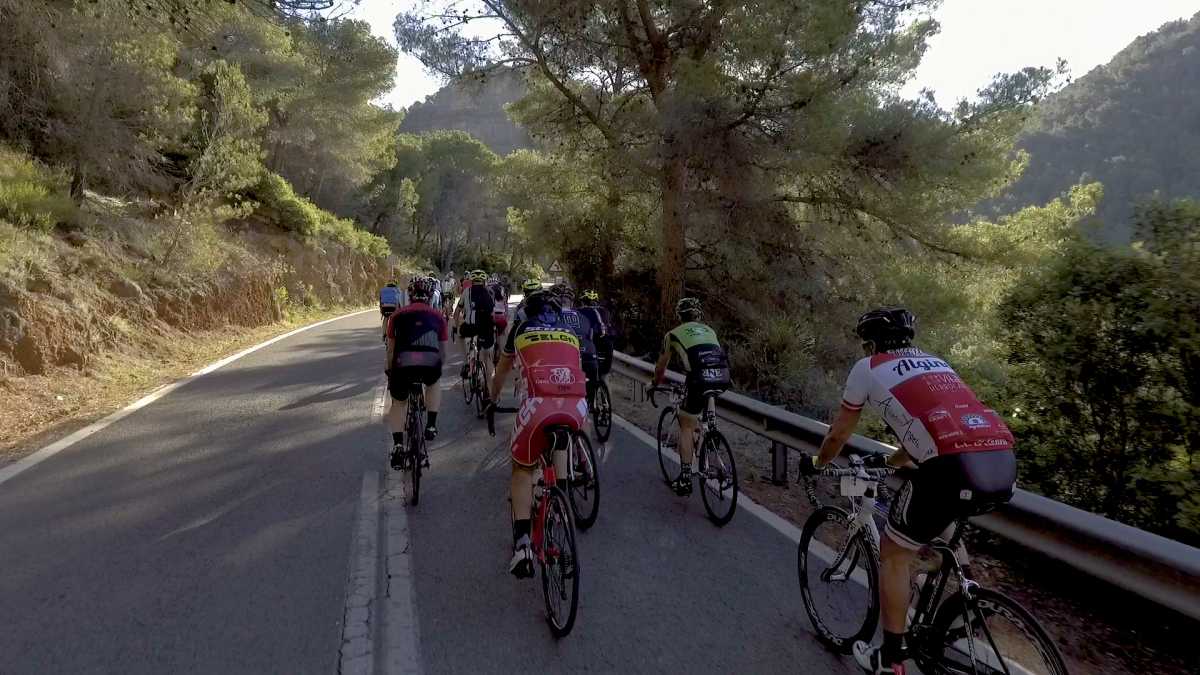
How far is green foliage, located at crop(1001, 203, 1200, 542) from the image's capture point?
14.8 ft

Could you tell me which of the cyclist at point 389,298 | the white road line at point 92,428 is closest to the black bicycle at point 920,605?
the white road line at point 92,428

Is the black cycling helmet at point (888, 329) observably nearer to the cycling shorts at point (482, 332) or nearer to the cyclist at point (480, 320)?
the cyclist at point (480, 320)

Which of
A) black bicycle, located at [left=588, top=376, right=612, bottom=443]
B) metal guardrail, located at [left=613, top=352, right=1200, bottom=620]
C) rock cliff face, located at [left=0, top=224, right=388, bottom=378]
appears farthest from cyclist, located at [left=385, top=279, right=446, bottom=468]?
rock cliff face, located at [left=0, top=224, right=388, bottom=378]

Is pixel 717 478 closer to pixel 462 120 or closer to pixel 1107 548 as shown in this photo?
pixel 1107 548

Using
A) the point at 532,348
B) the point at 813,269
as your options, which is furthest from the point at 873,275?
the point at 532,348

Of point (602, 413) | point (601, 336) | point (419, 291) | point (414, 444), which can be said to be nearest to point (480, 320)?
point (601, 336)

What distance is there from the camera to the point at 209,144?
1650 centimetres

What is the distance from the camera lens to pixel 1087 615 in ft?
13.7

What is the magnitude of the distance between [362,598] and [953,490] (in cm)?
320

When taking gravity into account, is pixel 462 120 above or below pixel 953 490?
above

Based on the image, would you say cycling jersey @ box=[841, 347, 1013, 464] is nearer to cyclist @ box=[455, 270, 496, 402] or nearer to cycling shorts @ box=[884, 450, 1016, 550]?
cycling shorts @ box=[884, 450, 1016, 550]

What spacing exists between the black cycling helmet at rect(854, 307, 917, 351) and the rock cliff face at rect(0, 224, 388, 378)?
11.2 meters

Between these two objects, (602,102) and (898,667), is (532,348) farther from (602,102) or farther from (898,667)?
(602,102)

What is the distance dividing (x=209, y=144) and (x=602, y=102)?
30.7 ft
